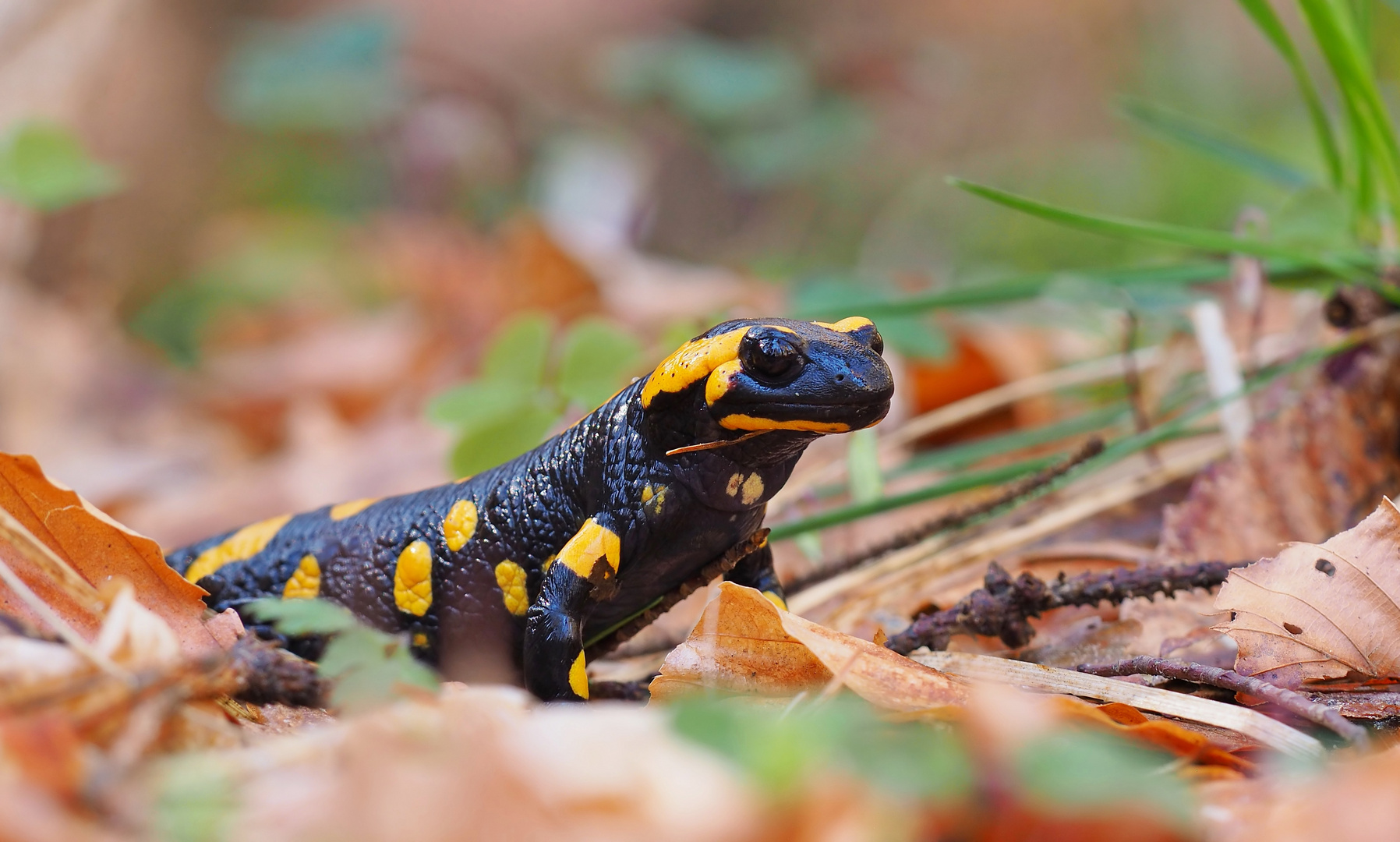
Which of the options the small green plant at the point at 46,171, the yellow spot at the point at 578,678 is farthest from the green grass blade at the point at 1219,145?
the small green plant at the point at 46,171

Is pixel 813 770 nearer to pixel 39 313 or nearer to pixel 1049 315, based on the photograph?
pixel 1049 315

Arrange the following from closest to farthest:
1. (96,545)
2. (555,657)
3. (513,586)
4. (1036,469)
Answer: (96,545)
(555,657)
(513,586)
(1036,469)

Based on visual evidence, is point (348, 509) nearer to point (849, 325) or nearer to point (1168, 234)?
point (849, 325)

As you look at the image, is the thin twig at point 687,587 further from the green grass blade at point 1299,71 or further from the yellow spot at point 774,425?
the green grass blade at point 1299,71

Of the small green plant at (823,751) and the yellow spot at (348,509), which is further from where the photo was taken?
the yellow spot at (348,509)

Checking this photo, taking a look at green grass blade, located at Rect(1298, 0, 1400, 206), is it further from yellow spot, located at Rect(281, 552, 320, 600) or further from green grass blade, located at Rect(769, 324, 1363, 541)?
yellow spot, located at Rect(281, 552, 320, 600)

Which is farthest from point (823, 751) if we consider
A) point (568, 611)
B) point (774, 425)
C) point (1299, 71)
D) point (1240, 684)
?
point (1299, 71)
